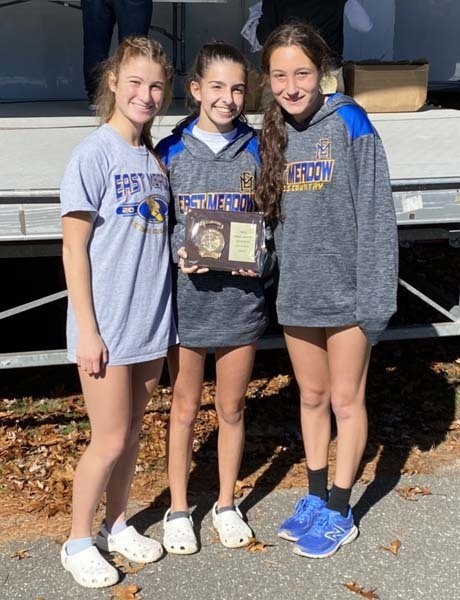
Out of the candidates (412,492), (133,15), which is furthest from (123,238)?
(133,15)

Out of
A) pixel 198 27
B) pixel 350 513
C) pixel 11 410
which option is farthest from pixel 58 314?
pixel 350 513

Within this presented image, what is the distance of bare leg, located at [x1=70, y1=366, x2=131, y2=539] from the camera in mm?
2859

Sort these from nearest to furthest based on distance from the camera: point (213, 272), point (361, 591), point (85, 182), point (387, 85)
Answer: point (85, 182)
point (213, 272)
point (361, 591)
point (387, 85)

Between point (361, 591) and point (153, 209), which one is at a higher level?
point (153, 209)

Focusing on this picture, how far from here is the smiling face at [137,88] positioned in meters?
2.77

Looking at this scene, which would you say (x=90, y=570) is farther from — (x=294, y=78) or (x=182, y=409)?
(x=294, y=78)

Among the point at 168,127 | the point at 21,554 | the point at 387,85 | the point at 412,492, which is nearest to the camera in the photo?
the point at 21,554

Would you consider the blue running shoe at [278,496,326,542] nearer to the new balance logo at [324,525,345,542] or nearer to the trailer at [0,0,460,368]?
the new balance logo at [324,525,345,542]

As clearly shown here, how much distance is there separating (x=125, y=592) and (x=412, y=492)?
55.8 inches

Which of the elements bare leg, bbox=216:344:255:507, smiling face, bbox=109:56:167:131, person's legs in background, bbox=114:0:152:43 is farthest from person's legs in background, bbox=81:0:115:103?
bare leg, bbox=216:344:255:507

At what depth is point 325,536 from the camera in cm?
332

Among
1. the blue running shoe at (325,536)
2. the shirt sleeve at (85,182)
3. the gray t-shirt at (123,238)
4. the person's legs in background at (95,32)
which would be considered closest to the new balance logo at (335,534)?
the blue running shoe at (325,536)

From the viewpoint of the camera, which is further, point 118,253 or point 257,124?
point 257,124

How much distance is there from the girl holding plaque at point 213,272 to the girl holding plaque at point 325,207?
10 cm
